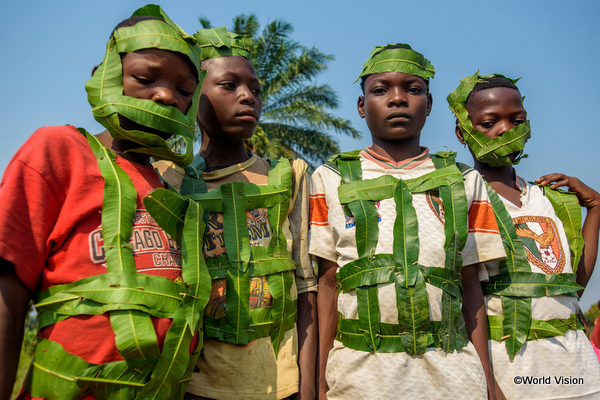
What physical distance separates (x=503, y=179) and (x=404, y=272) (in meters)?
1.40

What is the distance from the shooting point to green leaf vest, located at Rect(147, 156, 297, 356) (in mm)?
2256

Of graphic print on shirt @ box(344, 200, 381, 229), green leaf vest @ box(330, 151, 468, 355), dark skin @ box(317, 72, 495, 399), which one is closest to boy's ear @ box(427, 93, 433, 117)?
dark skin @ box(317, 72, 495, 399)

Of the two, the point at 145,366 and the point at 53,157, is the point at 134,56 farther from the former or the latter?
the point at 145,366

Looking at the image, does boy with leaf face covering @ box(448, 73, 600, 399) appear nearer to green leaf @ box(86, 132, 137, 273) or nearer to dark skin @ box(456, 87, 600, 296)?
dark skin @ box(456, 87, 600, 296)

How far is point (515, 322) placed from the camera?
9.00 ft

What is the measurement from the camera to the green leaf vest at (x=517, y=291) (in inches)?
108

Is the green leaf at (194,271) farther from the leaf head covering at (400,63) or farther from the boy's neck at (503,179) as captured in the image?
the boy's neck at (503,179)

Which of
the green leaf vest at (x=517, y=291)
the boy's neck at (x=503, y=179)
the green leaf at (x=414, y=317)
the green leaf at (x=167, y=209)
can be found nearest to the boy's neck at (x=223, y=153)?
the green leaf at (x=167, y=209)

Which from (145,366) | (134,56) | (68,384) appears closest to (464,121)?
(134,56)

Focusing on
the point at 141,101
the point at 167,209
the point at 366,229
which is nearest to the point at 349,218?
the point at 366,229

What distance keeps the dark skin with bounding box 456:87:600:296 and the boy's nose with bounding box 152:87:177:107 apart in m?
2.22

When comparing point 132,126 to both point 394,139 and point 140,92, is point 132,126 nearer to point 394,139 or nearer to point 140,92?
point 140,92

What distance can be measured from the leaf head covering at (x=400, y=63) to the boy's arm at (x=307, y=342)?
4.50 ft
